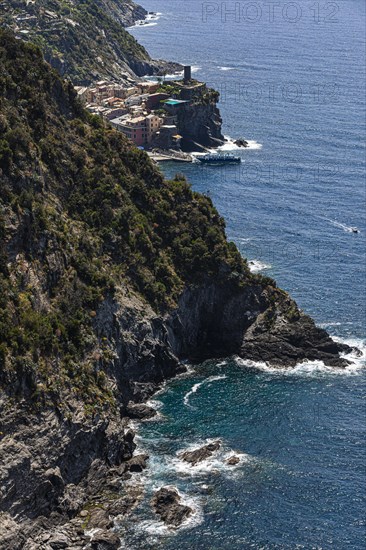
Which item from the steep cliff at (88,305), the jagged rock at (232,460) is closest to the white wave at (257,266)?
the steep cliff at (88,305)

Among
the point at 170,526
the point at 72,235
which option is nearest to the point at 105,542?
the point at 170,526

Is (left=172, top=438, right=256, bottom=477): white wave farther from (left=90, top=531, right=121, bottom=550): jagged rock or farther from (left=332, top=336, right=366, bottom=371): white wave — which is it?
(left=332, top=336, right=366, bottom=371): white wave

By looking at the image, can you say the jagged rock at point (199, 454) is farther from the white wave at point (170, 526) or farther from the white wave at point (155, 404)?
the white wave at point (155, 404)

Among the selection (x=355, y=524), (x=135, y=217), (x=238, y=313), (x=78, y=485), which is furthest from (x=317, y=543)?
(x=135, y=217)

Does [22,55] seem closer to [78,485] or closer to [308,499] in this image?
[78,485]

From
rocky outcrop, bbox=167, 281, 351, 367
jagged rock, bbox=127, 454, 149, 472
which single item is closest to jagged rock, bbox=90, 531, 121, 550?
jagged rock, bbox=127, 454, 149, 472

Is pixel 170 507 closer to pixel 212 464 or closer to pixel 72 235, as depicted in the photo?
pixel 212 464

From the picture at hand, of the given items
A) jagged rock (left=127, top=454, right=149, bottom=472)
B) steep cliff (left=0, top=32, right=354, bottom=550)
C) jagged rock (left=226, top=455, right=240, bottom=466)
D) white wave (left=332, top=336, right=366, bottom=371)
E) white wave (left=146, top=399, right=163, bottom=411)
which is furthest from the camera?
white wave (left=332, top=336, right=366, bottom=371)
